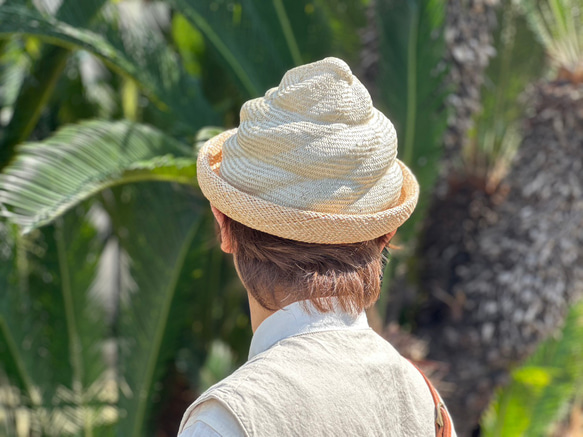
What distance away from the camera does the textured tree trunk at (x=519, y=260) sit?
14.2 ft

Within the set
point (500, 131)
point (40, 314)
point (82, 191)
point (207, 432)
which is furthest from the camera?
point (500, 131)

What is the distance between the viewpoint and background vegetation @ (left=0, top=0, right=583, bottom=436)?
365 cm

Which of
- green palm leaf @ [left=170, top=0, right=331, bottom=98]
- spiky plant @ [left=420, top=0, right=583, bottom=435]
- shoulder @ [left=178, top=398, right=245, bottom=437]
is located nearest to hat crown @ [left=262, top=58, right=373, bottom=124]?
shoulder @ [left=178, top=398, right=245, bottom=437]

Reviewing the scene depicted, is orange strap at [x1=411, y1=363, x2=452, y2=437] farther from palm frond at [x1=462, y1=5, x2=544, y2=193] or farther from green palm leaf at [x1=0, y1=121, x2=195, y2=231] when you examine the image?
palm frond at [x1=462, y1=5, x2=544, y2=193]

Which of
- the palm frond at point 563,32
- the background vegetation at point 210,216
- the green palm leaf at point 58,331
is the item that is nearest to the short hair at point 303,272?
the background vegetation at point 210,216

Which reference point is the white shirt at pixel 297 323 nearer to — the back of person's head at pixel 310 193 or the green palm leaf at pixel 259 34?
the back of person's head at pixel 310 193

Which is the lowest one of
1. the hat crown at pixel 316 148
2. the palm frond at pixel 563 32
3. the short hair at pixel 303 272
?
the palm frond at pixel 563 32

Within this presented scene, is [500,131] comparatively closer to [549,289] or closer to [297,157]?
[549,289]

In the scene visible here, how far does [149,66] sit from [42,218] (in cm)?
136

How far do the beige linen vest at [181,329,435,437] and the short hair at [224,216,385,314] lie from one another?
0.23 ft

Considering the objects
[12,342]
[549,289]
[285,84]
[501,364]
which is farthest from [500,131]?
[285,84]

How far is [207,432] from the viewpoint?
1.09 metres

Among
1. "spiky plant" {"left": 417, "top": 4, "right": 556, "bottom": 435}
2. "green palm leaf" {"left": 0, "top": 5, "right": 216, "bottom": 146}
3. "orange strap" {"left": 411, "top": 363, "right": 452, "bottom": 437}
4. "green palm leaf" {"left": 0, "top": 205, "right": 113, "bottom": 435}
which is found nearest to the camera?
"orange strap" {"left": 411, "top": 363, "right": 452, "bottom": 437}

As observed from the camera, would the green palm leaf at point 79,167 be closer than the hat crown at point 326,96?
No
